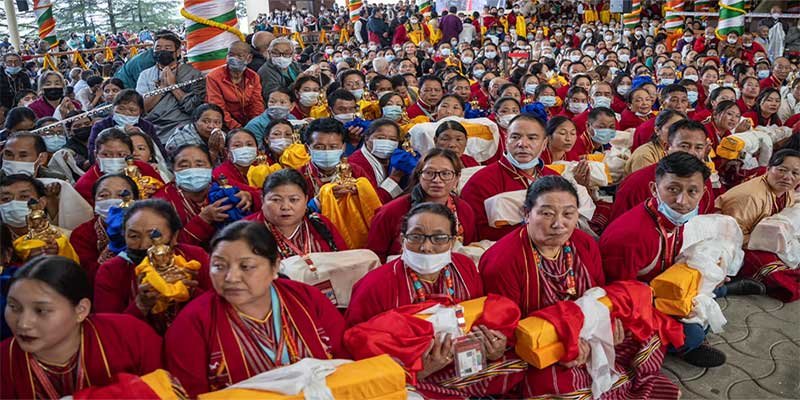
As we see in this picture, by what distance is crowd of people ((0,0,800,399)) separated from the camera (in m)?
2.04

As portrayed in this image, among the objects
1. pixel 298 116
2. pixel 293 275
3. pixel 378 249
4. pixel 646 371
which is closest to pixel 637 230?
pixel 646 371

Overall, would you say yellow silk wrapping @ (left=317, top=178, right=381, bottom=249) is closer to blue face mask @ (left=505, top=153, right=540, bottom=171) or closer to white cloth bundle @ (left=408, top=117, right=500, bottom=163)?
blue face mask @ (left=505, top=153, right=540, bottom=171)

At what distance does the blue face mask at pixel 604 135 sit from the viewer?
484 centimetres

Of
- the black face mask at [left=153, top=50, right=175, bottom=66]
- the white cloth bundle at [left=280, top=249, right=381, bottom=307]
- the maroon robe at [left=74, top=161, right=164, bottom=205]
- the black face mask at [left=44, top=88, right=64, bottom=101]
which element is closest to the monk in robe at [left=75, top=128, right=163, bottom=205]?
the maroon robe at [left=74, top=161, right=164, bottom=205]

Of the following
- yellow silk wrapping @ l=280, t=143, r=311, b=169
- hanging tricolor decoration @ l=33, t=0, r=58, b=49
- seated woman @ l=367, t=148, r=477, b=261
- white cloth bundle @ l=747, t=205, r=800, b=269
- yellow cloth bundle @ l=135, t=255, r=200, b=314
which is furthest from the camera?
hanging tricolor decoration @ l=33, t=0, r=58, b=49

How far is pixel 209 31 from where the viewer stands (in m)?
5.84

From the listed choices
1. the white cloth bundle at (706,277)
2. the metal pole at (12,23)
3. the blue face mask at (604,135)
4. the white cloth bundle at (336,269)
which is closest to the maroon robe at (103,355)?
the white cloth bundle at (336,269)

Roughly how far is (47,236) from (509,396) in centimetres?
229

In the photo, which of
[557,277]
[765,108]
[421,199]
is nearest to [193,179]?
[421,199]

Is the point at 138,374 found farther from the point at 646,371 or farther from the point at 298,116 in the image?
the point at 298,116

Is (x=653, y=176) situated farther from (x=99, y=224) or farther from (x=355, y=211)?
(x=99, y=224)

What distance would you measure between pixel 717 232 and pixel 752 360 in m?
0.74

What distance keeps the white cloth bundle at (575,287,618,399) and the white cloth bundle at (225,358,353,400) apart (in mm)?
1144

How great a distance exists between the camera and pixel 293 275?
2.62 metres
